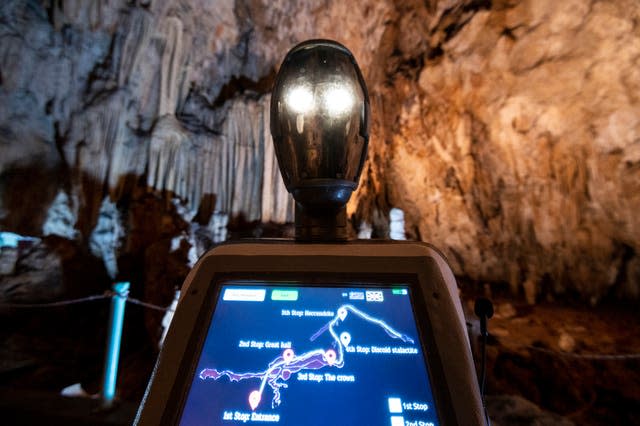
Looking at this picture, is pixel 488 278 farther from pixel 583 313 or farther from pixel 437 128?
pixel 437 128

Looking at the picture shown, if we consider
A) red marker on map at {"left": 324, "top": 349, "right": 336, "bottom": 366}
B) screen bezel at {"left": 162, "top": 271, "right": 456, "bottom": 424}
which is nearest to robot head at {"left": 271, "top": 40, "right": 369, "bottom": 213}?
screen bezel at {"left": 162, "top": 271, "right": 456, "bottom": 424}

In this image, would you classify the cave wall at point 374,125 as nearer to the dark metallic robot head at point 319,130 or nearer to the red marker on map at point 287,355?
the dark metallic robot head at point 319,130

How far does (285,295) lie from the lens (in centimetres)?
78

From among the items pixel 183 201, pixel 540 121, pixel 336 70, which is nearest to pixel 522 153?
pixel 540 121

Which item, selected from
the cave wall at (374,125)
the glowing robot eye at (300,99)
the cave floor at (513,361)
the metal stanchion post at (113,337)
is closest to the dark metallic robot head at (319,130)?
the glowing robot eye at (300,99)

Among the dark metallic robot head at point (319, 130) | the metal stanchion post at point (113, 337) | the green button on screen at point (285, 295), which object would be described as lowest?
the metal stanchion post at point (113, 337)

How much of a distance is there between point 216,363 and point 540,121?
14.7 feet

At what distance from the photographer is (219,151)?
5133mm

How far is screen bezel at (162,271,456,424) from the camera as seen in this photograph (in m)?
0.65

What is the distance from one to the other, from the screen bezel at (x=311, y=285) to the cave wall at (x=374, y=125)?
12.2 feet

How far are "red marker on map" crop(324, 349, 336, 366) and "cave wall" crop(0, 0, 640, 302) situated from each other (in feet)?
12.8

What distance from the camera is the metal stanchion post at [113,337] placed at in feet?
6.17

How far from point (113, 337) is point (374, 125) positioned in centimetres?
475

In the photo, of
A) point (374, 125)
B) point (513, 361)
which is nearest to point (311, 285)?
point (513, 361)
